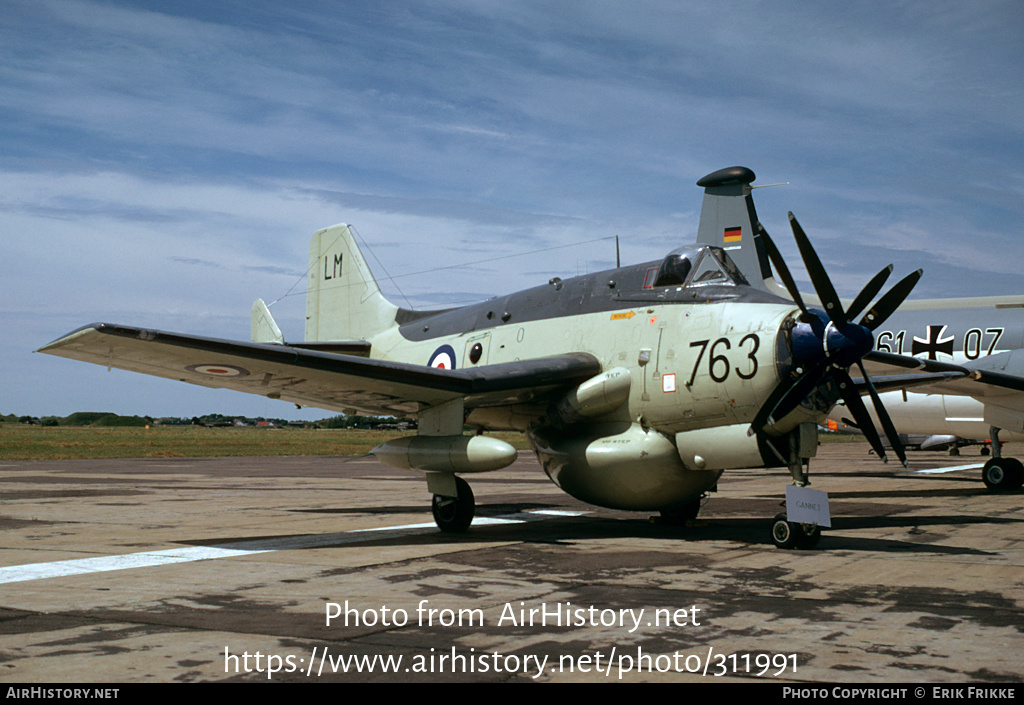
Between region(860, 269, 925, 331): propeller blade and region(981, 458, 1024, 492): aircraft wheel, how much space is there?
13444mm

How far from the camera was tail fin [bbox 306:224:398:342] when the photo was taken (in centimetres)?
1903

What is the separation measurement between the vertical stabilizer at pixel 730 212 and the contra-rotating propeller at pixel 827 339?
125 ft

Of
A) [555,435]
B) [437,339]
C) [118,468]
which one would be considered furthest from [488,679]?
[118,468]

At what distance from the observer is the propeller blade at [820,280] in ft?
32.4

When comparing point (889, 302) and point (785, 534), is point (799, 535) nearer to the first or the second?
point (785, 534)

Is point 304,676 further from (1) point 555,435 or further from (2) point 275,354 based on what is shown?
(1) point 555,435

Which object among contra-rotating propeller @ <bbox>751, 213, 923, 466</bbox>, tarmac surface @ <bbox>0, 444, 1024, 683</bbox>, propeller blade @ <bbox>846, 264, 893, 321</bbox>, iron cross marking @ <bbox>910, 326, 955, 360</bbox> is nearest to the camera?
tarmac surface @ <bbox>0, 444, 1024, 683</bbox>

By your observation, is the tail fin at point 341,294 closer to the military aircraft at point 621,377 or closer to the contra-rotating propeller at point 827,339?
the military aircraft at point 621,377

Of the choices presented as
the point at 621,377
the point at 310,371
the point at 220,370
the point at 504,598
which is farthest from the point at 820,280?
the point at 220,370

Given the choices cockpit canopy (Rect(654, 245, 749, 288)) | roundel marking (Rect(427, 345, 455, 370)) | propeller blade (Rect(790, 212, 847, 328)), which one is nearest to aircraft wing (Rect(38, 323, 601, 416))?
cockpit canopy (Rect(654, 245, 749, 288))

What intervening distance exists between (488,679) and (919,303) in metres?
27.3

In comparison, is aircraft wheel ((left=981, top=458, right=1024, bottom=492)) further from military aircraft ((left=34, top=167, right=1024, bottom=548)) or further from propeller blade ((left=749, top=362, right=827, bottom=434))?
propeller blade ((left=749, top=362, right=827, bottom=434))

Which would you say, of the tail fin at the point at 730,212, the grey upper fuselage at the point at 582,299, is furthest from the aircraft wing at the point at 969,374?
the tail fin at the point at 730,212

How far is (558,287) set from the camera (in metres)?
14.0
